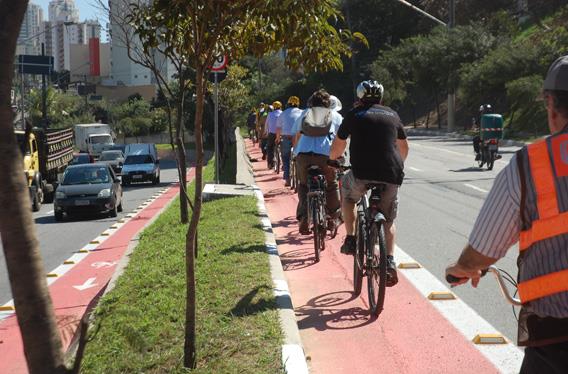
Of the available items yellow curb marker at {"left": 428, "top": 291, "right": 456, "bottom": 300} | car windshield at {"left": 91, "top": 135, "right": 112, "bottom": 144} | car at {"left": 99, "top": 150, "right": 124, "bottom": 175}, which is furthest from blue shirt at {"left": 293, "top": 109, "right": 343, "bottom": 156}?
car windshield at {"left": 91, "top": 135, "right": 112, "bottom": 144}

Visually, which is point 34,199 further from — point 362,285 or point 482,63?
point 482,63

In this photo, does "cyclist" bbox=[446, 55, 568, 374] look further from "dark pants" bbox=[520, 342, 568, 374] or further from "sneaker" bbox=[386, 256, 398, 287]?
"sneaker" bbox=[386, 256, 398, 287]

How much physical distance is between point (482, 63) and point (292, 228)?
34.0 meters

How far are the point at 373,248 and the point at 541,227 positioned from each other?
14.6 feet

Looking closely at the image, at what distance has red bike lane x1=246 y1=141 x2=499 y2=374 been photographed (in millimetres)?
6066

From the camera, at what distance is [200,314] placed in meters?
6.95

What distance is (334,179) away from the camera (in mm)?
10711

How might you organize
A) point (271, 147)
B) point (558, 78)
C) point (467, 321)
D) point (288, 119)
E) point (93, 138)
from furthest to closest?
point (93, 138) < point (271, 147) < point (288, 119) < point (467, 321) < point (558, 78)

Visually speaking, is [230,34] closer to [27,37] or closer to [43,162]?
[43,162]

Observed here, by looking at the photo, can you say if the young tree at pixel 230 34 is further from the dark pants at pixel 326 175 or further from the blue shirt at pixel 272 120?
the blue shirt at pixel 272 120

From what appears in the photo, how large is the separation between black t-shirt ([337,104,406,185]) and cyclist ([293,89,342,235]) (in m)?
2.78

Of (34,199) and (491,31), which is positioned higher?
(491,31)

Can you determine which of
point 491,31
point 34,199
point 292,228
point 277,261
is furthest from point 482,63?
point 277,261

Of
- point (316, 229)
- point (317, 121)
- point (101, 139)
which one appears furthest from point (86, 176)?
point (101, 139)
